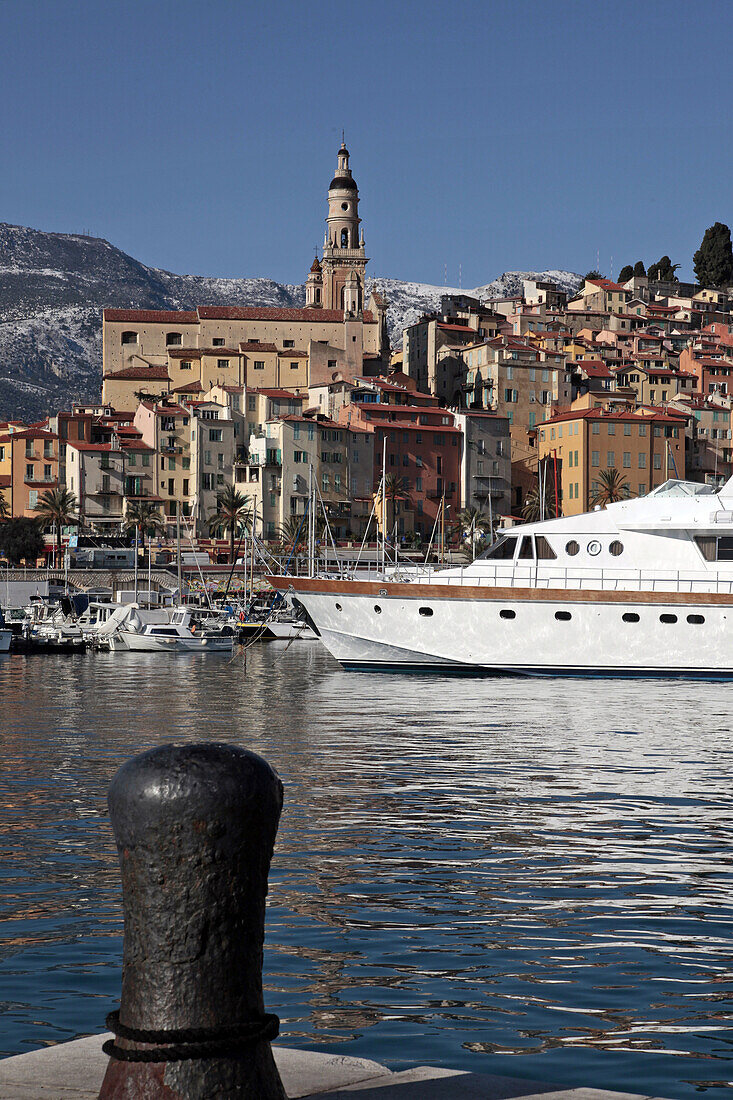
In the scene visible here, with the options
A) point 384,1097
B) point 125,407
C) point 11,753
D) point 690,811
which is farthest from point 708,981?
point 125,407

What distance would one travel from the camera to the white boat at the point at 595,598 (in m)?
34.0

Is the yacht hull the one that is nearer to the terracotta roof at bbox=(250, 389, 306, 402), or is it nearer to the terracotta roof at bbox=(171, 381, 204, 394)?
the terracotta roof at bbox=(250, 389, 306, 402)

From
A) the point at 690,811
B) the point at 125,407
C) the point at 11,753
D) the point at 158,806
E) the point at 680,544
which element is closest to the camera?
the point at 158,806

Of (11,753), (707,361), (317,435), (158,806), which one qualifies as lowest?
(11,753)

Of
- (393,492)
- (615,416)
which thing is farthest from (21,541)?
(615,416)

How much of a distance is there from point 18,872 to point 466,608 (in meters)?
24.5

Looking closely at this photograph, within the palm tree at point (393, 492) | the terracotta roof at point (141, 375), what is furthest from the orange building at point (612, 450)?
the terracotta roof at point (141, 375)

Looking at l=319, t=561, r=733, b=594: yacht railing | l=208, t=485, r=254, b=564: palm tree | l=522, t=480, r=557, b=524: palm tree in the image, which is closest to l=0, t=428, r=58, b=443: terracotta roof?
l=208, t=485, r=254, b=564: palm tree

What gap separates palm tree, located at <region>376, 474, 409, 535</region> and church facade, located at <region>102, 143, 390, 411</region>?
61.1ft

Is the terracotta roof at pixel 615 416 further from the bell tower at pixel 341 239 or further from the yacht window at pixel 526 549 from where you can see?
the yacht window at pixel 526 549

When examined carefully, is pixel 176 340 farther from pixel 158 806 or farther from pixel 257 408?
pixel 158 806

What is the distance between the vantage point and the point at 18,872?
11180 mm

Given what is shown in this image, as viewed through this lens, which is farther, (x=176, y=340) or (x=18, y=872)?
(x=176, y=340)

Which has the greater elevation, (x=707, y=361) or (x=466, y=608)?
(x=707, y=361)
